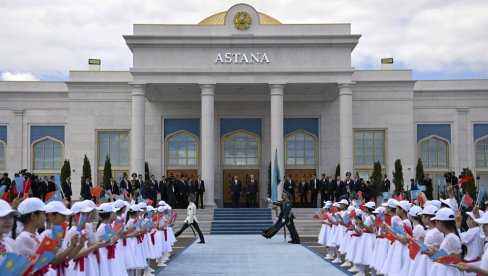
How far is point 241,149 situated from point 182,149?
3.85 m

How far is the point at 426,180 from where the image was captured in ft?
124

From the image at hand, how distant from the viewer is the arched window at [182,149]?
4547 centimetres

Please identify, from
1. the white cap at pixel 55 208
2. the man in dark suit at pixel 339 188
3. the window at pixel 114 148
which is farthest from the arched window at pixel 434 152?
the white cap at pixel 55 208

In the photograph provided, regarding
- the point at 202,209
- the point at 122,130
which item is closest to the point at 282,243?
the point at 202,209

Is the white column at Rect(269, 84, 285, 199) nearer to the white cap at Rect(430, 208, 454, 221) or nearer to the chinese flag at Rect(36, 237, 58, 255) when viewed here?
the white cap at Rect(430, 208, 454, 221)

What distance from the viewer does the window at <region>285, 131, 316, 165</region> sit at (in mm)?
45656

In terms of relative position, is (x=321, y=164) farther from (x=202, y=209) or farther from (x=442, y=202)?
(x=442, y=202)

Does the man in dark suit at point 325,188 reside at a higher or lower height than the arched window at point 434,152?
lower

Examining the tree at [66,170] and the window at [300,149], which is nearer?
the tree at [66,170]

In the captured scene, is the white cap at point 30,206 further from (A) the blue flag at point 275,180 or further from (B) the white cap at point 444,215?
(A) the blue flag at point 275,180

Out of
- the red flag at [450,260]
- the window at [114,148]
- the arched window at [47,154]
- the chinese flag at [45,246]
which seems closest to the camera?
the chinese flag at [45,246]

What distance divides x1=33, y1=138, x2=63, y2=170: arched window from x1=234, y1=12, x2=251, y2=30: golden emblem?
48.8ft

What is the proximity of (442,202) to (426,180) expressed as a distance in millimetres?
26006

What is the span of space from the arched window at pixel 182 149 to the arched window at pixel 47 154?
737 centimetres
